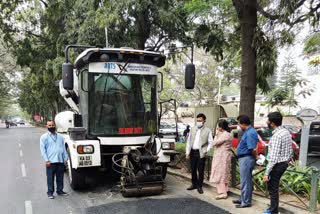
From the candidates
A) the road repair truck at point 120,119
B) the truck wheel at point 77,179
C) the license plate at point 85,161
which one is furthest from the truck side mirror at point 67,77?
the truck wheel at point 77,179

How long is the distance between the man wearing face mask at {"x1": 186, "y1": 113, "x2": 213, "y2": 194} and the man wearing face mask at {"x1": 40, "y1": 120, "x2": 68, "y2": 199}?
2.90 meters

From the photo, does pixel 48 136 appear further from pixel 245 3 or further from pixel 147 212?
pixel 245 3

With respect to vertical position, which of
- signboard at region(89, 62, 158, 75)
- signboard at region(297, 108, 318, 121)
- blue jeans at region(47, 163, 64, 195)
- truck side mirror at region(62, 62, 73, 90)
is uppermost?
signboard at region(89, 62, 158, 75)

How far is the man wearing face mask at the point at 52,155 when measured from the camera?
Answer: 25.8 ft

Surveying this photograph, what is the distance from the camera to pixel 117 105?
8.23 meters

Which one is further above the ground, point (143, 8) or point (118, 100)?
point (143, 8)

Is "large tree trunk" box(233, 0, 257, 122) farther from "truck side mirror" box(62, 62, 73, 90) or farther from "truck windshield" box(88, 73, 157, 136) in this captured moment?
"truck side mirror" box(62, 62, 73, 90)

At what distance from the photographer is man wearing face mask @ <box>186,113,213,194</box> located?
7996 mm

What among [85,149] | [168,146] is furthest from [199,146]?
[85,149]

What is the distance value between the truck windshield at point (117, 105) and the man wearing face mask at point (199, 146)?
1128 millimetres

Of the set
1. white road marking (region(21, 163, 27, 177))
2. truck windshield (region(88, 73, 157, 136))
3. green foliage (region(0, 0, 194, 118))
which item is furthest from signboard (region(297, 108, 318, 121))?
white road marking (region(21, 163, 27, 177))

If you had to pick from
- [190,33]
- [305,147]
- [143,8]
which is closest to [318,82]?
[190,33]

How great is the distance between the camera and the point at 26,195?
26.7ft

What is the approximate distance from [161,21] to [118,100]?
6.04 metres
